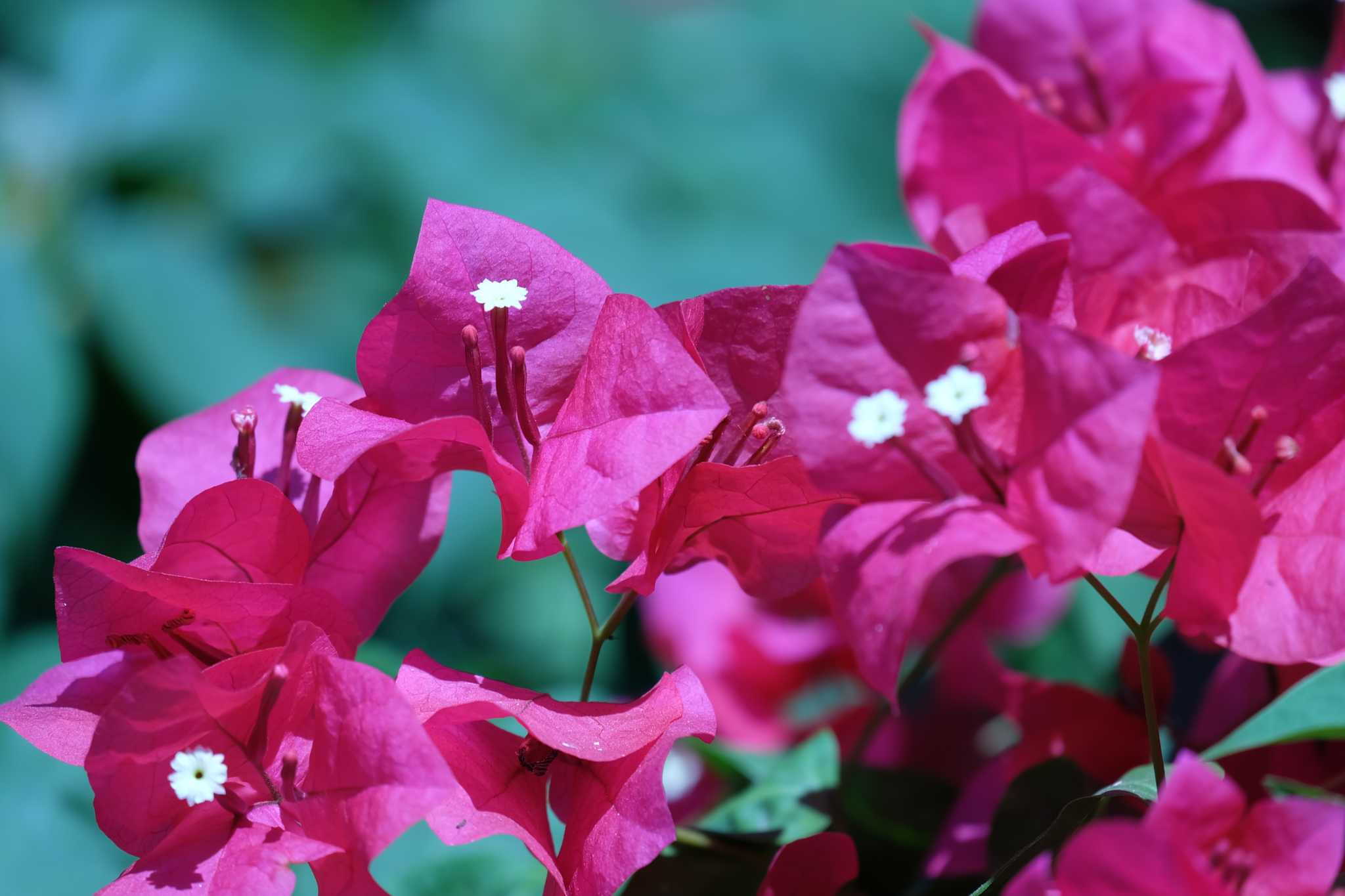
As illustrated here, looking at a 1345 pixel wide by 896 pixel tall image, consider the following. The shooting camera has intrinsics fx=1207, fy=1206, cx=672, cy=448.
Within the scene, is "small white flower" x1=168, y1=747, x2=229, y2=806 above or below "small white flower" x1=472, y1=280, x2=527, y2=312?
below

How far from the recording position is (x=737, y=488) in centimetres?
49

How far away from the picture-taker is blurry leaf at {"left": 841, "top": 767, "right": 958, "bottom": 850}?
2.14 ft

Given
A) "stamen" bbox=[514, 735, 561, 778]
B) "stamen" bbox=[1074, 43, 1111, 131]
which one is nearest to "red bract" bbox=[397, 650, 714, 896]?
"stamen" bbox=[514, 735, 561, 778]

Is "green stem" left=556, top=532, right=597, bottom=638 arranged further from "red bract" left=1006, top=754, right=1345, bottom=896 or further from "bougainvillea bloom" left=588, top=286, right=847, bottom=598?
"red bract" left=1006, top=754, right=1345, bottom=896

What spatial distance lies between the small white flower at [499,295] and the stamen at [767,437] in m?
0.11

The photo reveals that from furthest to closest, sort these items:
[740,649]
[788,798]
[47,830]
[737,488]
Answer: [740,649] < [47,830] < [788,798] < [737,488]

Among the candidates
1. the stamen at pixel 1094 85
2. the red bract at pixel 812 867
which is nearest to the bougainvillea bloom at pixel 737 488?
the red bract at pixel 812 867

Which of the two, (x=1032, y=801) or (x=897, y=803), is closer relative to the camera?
(x=1032, y=801)

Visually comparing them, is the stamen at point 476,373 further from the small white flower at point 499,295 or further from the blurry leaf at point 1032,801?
the blurry leaf at point 1032,801

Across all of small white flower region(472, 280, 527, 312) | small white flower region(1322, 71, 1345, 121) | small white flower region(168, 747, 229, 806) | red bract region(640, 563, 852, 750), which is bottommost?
Answer: red bract region(640, 563, 852, 750)

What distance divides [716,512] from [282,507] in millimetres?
186

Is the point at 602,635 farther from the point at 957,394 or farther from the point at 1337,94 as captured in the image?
the point at 1337,94

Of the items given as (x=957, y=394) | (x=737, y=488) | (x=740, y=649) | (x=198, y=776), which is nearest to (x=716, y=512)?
(x=737, y=488)

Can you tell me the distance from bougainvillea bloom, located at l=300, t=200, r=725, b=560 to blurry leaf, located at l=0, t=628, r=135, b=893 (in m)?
0.39
